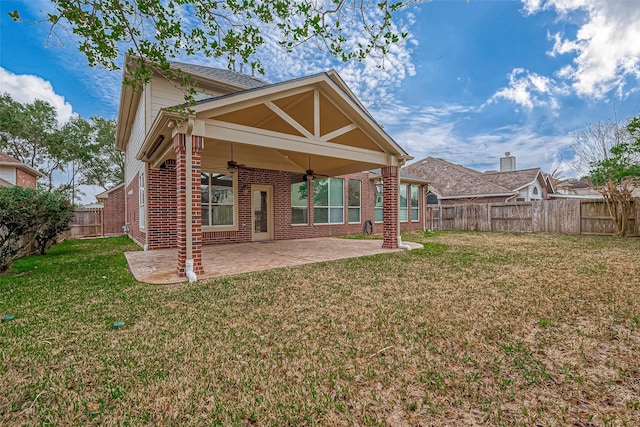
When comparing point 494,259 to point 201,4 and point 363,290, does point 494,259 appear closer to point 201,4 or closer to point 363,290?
point 363,290

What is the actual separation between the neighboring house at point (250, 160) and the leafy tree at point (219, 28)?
867 millimetres

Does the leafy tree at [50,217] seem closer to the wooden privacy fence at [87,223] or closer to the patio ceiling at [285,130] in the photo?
the patio ceiling at [285,130]

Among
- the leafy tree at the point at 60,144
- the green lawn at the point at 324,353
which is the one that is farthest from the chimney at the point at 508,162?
the leafy tree at the point at 60,144

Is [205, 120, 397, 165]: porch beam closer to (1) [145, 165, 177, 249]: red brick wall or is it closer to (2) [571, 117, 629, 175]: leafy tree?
(1) [145, 165, 177, 249]: red brick wall

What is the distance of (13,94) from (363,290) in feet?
94.4

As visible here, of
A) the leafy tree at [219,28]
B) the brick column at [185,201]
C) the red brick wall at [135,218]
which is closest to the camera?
the leafy tree at [219,28]

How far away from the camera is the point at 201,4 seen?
151 inches

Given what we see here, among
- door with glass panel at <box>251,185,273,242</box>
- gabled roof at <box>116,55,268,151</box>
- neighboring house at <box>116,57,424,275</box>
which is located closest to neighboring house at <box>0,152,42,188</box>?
gabled roof at <box>116,55,268,151</box>

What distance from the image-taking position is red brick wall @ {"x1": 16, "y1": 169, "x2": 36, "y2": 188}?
16.0 meters

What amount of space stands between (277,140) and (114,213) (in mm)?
13869

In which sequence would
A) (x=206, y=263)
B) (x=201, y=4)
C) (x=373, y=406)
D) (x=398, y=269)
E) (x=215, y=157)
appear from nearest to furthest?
(x=373, y=406) → (x=201, y=4) → (x=398, y=269) → (x=206, y=263) → (x=215, y=157)

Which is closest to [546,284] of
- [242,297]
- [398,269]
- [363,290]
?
[398,269]

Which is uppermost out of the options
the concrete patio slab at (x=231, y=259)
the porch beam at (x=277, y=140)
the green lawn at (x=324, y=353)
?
the porch beam at (x=277, y=140)

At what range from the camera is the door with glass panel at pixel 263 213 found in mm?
10572
